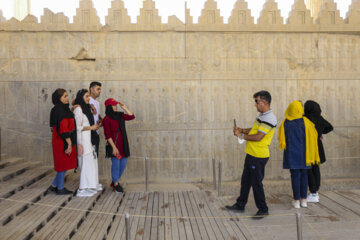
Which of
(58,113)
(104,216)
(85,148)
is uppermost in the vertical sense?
(58,113)

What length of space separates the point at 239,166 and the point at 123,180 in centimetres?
254

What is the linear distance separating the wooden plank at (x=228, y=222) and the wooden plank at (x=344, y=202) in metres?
1.84

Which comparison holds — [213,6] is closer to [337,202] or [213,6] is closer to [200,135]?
[200,135]

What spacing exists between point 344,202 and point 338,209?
40cm

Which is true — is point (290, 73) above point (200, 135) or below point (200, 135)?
above

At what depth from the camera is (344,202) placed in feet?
15.5

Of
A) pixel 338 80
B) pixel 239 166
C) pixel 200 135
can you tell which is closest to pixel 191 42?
pixel 200 135

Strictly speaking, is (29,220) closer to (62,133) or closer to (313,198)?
(62,133)

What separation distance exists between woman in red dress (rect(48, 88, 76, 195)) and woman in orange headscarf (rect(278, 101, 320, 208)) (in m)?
3.12

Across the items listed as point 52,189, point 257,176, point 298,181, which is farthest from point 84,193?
point 298,181

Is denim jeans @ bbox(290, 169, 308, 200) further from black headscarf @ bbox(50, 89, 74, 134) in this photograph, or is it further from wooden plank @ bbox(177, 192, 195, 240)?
black headscarf @ bbox(50, 89, 74, 134)

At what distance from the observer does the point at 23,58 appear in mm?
6398

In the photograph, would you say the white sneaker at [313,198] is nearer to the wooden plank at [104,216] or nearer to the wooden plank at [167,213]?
the wooden plank at [167,213]

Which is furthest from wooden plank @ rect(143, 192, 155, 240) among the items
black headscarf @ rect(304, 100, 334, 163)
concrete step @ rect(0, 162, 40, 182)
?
black headscarf @ rect(304, 100, 334, 163)
